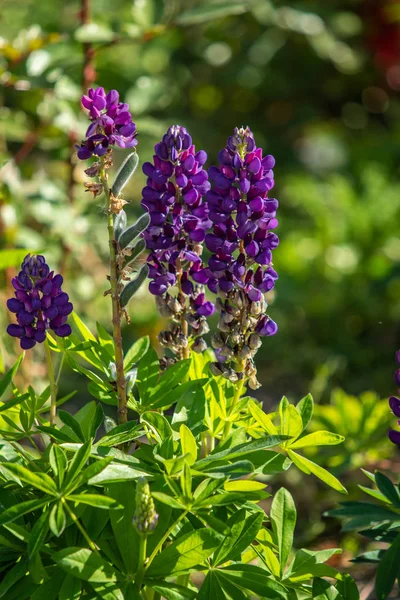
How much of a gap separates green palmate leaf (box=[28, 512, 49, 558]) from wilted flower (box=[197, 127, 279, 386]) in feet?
1.37

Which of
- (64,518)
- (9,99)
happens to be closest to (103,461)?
(64,518)

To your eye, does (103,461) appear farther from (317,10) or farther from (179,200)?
(317,10)

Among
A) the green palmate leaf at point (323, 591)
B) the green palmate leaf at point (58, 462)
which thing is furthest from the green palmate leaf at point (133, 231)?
the green palmate leaf at point (323, 591)

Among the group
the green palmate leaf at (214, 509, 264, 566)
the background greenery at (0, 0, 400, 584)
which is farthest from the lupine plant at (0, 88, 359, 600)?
the background greenery at (0, 0, 400, 584)

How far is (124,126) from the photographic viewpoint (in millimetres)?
1410

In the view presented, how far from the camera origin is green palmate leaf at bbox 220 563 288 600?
4.39 ft

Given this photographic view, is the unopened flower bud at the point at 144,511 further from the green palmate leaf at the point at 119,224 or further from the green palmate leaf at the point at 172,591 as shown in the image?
the green palmate leaf at the point at 119,224

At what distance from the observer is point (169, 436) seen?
4.56 feet

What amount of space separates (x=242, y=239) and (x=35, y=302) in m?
0.39

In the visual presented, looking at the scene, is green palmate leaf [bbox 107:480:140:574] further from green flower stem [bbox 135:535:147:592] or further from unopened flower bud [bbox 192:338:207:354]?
unopened flower bud [bbox 192:338:207:354]

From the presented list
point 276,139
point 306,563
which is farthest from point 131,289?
point 276,139

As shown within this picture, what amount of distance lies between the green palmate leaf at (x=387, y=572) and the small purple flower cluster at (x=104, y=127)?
2.76 ft

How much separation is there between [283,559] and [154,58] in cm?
300

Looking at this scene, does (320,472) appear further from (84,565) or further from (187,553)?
(84,565)
